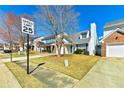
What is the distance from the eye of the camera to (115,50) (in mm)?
18047

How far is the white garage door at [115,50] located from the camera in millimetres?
17391

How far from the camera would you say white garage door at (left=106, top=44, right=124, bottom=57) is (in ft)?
57.1

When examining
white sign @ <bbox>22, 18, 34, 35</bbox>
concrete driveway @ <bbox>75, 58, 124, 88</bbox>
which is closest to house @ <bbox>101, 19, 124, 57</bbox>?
concrete driveway @ <bbox>75, 58, 124, 88</bbox>

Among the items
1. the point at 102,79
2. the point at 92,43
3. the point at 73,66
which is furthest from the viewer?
the point at 92,43

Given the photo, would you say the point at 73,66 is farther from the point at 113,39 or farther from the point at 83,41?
the point at 83,41

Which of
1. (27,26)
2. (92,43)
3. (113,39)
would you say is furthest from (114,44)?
(27,26)

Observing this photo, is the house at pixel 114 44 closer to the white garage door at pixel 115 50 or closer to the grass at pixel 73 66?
the white garage door at pixel 115 50

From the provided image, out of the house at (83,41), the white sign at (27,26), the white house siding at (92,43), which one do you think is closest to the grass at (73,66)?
the white sign at (27,26)

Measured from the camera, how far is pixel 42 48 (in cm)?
3884

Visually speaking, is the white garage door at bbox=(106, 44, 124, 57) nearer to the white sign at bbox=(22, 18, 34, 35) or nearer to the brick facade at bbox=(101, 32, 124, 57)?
the brick facade at bbox=(101, 32, 124, 57)

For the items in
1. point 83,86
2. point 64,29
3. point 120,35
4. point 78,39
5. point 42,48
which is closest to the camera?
point 83,86
